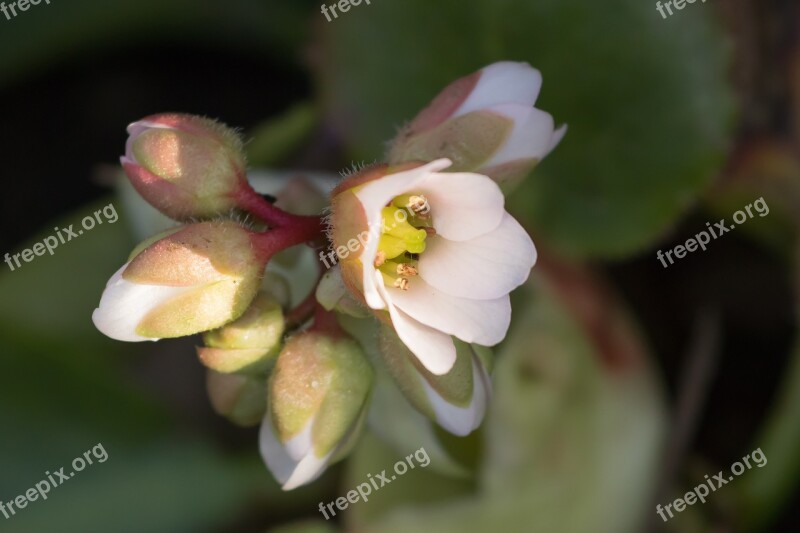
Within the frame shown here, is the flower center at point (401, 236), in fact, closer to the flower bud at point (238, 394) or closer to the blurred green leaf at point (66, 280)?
the flower bud at point (238, 394)

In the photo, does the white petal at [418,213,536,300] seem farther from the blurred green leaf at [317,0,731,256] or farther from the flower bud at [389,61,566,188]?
the blurred green leaf at [317,0,731,256]

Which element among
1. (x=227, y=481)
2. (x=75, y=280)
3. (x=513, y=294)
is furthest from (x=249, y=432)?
(x=513, y=294)

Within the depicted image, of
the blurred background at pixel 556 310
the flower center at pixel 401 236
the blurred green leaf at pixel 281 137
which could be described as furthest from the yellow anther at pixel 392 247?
the blurred green leaf at pixel 281 137

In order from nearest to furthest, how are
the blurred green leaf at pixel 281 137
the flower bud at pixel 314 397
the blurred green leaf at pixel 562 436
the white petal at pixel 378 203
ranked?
the white petal at pixel 378 203 → the flower bud at pixel 314 397 → the blurred green leaf at pixel 562 436 → the blurred green leaf at pixel 281 137

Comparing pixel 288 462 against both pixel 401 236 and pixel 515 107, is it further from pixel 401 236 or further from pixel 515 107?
pixel 515 107

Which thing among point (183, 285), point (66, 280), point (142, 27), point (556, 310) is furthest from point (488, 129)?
point (142, 27)

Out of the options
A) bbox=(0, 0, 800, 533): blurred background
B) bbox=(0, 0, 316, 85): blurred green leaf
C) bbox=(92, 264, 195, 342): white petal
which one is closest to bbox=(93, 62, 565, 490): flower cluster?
bbox=(92, 264, 195, 342): white petal
